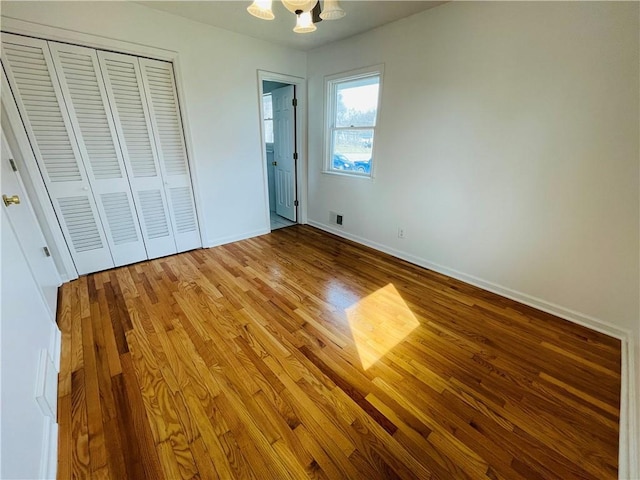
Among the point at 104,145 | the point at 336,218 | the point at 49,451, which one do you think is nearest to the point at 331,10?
the point at 104,145

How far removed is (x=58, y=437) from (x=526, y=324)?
2944 mm

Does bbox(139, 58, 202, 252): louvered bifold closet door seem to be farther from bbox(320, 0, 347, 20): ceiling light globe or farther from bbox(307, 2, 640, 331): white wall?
bbox(307, 2, 640, 331): white wall

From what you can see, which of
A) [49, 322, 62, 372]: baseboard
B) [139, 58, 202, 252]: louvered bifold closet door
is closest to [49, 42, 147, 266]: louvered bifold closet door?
[139, 58, 202, 252]: louvered bifold closet door

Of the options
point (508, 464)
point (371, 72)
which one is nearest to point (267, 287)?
point (508, 464)

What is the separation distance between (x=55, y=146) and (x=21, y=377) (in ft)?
6.97

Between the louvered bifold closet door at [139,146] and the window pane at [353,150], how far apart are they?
2.16 meters

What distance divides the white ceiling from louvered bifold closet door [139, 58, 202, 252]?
56 cm

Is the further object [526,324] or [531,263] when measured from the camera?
[531,263]

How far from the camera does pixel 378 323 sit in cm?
202

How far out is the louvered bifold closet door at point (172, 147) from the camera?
8.63 ft

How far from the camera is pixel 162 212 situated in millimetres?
2967

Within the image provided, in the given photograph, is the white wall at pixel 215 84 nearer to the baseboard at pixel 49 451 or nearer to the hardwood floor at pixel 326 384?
the hardwood floor at pixel 326 384

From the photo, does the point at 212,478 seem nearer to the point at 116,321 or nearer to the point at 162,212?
the point at 116,321

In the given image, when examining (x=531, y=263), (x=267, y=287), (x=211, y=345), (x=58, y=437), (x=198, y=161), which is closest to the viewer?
(x=58, y=437)
